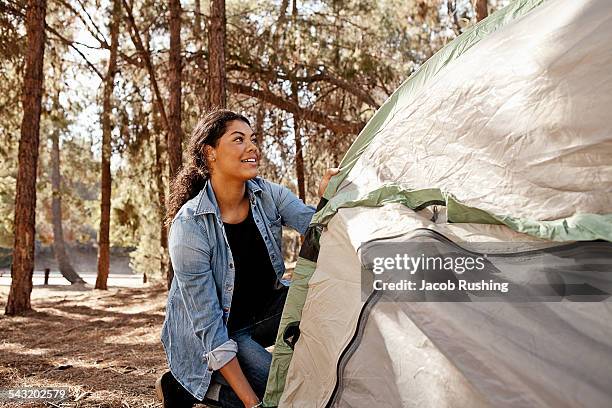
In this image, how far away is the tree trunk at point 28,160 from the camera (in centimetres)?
751

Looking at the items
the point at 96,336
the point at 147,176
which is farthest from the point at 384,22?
the point at 96,336

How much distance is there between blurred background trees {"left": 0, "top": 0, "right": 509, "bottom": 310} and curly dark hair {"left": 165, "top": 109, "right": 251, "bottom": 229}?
3634mm

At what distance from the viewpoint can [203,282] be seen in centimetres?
261

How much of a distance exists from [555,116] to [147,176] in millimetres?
9164

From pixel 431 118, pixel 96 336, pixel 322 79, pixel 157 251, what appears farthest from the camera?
pixel 157 251

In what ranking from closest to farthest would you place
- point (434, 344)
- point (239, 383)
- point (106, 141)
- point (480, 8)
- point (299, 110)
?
point (434, 344) → point (239, 383) → point (480, 8) → point (299, 110) → point (106, 141)

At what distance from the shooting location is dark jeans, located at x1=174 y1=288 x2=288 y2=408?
8.70 ft

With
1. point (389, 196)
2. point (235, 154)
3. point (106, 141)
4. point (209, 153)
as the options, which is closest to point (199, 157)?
point (209, 153)

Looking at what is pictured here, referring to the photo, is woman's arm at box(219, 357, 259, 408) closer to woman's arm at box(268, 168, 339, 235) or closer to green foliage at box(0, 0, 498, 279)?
woman's arm at box(268, 168, 339, 235)

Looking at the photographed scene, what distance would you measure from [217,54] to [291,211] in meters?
3.90

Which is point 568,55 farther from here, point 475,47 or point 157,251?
point 157,251

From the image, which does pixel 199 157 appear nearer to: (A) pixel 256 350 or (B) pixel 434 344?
(A) pixel 256 350

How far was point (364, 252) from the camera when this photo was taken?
2.19 m

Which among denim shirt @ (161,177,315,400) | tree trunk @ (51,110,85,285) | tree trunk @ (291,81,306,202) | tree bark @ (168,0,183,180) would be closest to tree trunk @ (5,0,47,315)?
tree bark @ (168,0,183,180)
